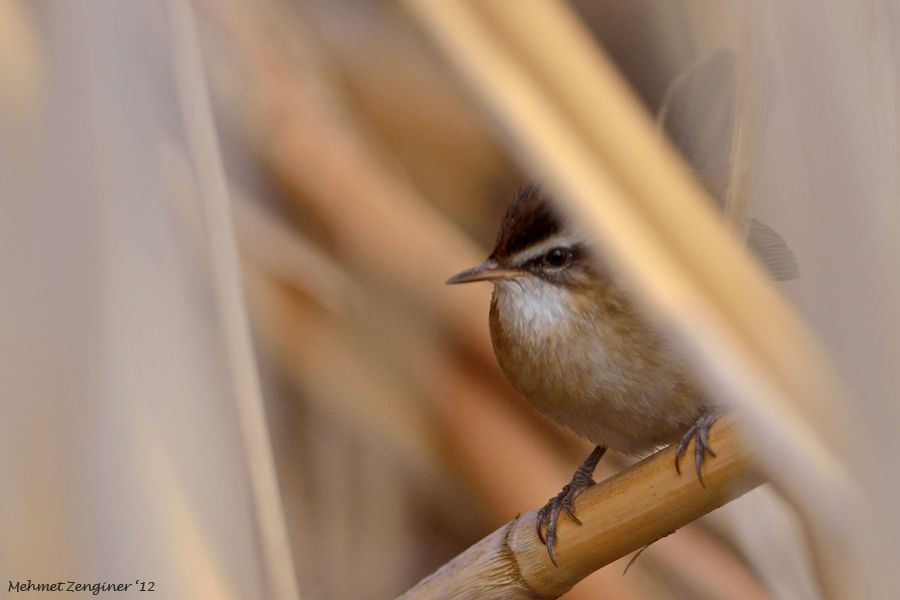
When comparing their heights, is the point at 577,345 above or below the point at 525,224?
below

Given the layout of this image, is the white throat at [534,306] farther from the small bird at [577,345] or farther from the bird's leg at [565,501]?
the bird's leg at [565,501]

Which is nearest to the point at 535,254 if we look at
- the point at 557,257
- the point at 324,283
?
the point at 557,257

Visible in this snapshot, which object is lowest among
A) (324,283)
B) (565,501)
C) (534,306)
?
(565,501)

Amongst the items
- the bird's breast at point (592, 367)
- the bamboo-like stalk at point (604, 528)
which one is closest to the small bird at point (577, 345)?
the bird's breast at point (592, 367)

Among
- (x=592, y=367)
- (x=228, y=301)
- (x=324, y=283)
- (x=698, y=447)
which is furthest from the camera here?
(x=324, y=283)

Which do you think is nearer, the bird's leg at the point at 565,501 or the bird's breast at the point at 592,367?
the bird's leg at the point at 565,501

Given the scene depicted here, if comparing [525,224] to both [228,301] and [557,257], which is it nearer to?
[557,257]

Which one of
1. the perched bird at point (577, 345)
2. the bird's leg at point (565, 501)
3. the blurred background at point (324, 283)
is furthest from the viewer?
the perched bird at point (577, 345)
